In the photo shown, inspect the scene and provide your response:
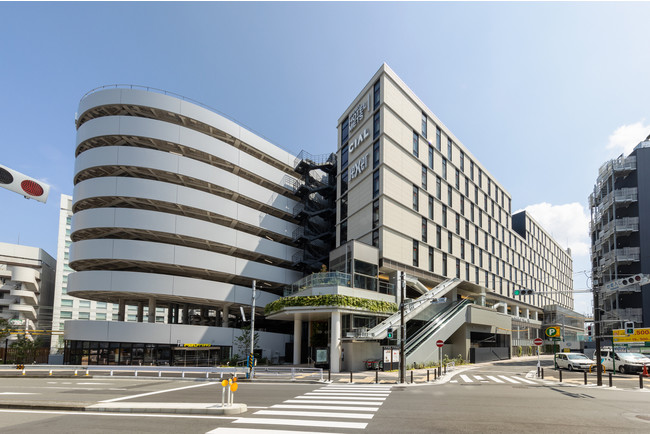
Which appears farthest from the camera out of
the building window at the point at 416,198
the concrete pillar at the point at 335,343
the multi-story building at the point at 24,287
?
the multi-story building at the point at 24,287

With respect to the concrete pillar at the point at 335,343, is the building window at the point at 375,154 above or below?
above

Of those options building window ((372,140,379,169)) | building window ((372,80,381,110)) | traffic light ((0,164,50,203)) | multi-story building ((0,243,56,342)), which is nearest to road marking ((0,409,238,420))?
traffic light ((0,164,50,203))

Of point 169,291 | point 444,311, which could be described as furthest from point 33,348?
point 444,311

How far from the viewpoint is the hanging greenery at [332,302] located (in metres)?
36.8

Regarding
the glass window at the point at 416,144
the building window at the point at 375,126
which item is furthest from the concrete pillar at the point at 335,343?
the glass window at the point at 416,144

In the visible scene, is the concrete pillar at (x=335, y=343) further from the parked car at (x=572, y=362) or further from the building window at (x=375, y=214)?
the parked car at (x=572, y=362)

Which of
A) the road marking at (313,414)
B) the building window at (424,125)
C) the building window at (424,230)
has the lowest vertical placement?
the road marking at (313,414)

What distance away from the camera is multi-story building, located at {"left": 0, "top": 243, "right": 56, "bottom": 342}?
263 feet

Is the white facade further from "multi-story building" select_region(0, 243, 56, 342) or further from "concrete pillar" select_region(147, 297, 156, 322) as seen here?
"multi-story building" select_region(0, 243, 56, 342)

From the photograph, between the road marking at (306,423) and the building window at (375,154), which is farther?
the building window at (375,154)

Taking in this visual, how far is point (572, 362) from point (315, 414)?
30859 mm

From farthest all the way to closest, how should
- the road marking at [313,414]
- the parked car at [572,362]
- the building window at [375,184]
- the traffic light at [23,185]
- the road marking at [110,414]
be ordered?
the building window at [375,184] < the parked car at [572,362] < the road marking at [110,414] < the road marking at [313,414] < the traffic light at [23,185]

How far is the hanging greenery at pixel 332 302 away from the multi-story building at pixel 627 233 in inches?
1262

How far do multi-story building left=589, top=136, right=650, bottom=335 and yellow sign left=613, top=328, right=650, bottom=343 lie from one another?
7.67 m
